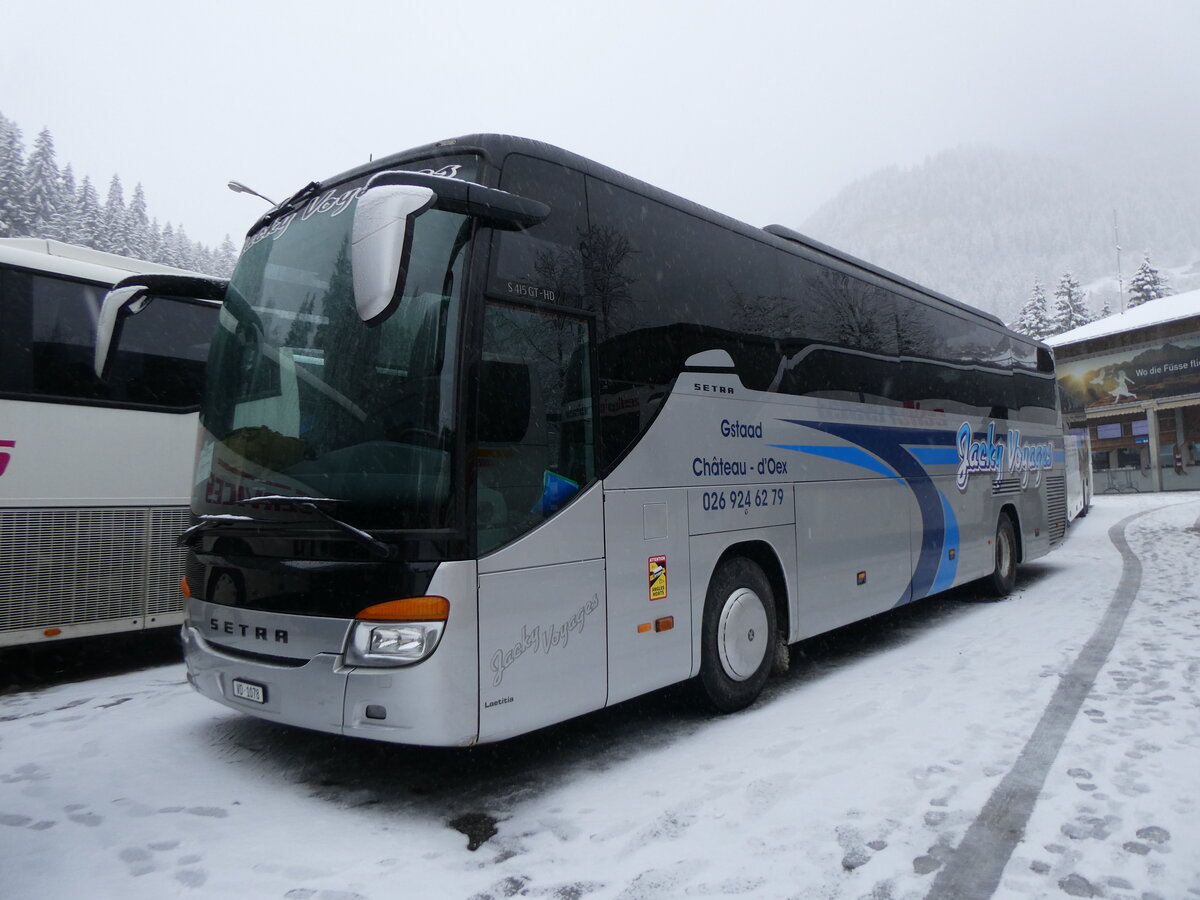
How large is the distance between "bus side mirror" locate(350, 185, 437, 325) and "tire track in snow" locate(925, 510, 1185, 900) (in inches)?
127

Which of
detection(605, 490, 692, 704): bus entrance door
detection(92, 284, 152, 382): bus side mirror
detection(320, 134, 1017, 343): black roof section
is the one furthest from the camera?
detection(92, 284, 152, 382): bus side mirror

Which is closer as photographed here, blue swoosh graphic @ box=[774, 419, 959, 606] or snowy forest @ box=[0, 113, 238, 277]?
blue swoosh graphic @ box=[774, 419, 959, 606]

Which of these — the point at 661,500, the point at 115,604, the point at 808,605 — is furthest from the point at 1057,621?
the point at 115,604

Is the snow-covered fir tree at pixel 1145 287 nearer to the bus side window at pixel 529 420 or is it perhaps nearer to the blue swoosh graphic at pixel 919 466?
the blue swoosh graphic at pixel 919 466

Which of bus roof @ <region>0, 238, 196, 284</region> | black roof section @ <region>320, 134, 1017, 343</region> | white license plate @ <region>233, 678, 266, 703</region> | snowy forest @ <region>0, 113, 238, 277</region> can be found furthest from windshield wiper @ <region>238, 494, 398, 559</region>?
A: snowy forest @ <region>0, 113, 238, 277</region>

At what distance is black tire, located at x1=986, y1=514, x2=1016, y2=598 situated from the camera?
36.2 ft

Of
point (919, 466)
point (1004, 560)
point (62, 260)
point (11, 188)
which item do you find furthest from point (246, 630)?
point (11, 188)

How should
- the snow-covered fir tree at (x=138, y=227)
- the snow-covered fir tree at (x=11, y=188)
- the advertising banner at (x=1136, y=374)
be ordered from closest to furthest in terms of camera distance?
the advertising banner at (x=1136, y=374) < the snow-covered fir tree at (x=11, y=188) < the snow-covered fir tree at (x=138, y=227)

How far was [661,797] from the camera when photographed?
4445mm

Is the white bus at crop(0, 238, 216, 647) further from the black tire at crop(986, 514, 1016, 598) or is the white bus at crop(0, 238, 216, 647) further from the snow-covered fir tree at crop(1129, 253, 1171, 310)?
the snow-covered fir tree at crop(1129, 253, 1171, 310)

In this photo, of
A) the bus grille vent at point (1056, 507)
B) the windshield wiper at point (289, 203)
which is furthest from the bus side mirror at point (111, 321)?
the bus grille vent at point (1056, 507)

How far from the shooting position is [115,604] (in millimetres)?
7055

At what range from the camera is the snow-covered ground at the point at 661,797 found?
3523 mm

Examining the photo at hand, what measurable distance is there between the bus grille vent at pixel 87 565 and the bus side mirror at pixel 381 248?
470cm
